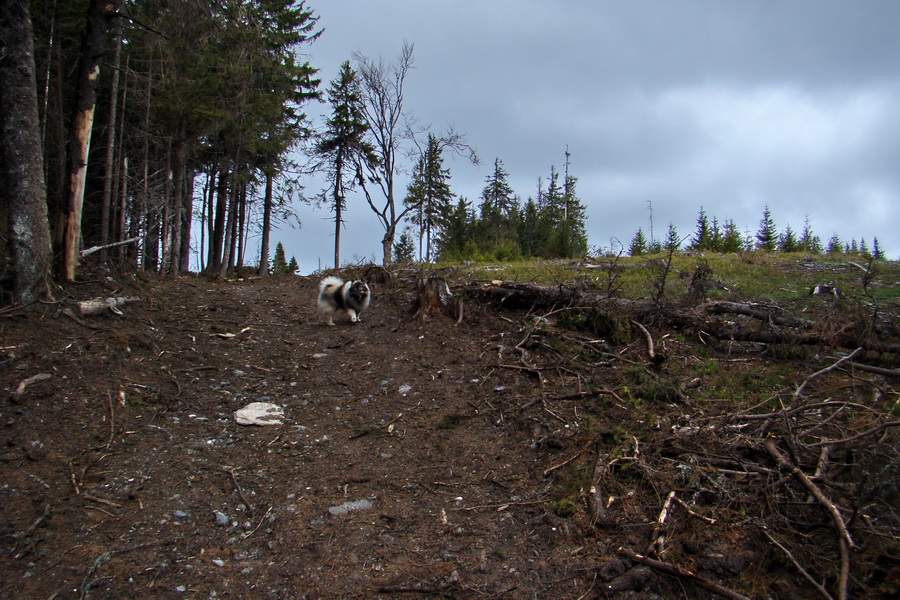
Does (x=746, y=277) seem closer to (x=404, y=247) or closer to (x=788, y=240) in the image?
(x=788, y=240)

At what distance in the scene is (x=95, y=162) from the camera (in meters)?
16.6

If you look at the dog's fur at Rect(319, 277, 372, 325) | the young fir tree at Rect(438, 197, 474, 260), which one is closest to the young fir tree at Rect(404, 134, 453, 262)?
the young fir tree at Rect(438, 197, 474, 260)

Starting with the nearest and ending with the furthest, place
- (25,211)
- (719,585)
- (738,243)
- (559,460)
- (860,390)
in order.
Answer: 1. (719,585)
2. (559,460)
3. (860,390)
4. (25,211)
5. (738,243)

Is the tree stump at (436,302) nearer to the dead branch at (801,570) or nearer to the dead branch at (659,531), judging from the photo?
the dead branch at (659,531)

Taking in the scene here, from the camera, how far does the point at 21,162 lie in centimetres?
601

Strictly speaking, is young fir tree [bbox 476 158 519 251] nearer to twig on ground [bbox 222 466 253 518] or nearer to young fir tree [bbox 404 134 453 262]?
young fir tree [bbox 404 134 453 262]

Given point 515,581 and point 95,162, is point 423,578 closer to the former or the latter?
point 515,581

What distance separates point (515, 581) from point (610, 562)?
0.67 metres

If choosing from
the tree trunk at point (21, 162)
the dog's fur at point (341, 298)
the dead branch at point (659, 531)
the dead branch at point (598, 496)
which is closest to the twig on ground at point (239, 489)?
the dead branch at point (598, 496)

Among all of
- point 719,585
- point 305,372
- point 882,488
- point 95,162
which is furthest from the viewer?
point 95,162

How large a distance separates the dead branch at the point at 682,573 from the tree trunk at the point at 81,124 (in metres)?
8.31

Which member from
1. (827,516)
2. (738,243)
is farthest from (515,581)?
(738,243)

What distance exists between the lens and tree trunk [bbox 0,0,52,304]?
594cm

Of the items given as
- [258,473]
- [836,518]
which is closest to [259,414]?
[258,473]
